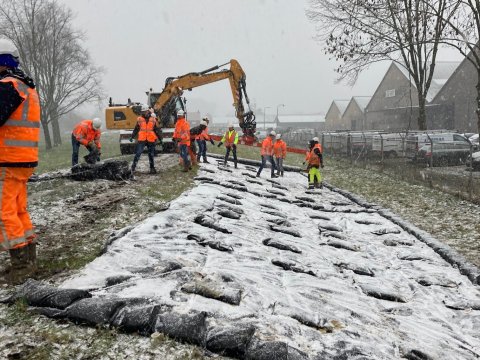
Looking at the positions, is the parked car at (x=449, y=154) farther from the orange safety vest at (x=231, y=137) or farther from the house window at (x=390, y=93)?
the house window at (x=390, y=93)

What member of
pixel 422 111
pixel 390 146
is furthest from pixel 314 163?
pixel 422 111

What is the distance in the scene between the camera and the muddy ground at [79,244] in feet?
9.75

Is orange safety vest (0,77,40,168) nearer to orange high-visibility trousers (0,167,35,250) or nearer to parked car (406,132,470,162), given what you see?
orange high-visibility trousers (0,167,35,250)

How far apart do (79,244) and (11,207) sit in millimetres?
1543

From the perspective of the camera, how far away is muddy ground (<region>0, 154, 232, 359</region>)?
2.97m

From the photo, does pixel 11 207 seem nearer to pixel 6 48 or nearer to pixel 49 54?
pixel 6 48

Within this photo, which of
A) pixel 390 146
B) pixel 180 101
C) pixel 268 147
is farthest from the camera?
pixel 390 146

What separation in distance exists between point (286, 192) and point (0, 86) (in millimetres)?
8891

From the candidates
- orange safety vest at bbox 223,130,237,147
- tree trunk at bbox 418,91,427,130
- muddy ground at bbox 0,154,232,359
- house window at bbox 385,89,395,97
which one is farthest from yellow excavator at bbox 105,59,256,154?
house window at bbox 385,89,395,97

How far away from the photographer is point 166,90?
632 inches

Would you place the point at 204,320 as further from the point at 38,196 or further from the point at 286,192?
the point at 286,192

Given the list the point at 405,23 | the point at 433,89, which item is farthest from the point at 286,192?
the point at 433,89

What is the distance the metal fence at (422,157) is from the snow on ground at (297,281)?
18.9 ft

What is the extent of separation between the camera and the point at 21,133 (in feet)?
13.1
